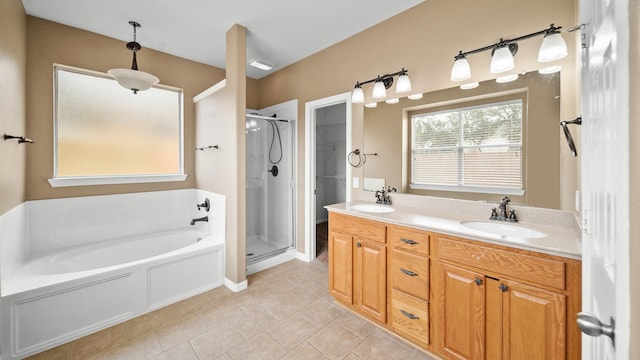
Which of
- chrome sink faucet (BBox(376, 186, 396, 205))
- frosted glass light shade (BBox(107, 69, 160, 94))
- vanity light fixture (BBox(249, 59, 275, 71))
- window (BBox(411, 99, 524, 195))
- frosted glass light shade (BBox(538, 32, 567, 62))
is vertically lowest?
chrome sink faucet (BBox(376, 186, 396, 205))

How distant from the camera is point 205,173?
128 inches

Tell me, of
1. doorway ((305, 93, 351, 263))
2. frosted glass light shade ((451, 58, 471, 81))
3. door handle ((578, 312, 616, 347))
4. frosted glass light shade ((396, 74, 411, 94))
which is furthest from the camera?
doorway ((305, 93, 351, 263))

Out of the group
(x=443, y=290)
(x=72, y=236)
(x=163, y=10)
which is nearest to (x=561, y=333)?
(x=443, y=290)

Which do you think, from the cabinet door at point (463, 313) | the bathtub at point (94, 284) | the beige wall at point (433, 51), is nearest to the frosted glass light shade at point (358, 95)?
the beige wall at point (433, 51)

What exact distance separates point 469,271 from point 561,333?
43 cm

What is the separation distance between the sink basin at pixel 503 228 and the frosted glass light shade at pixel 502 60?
106 cm

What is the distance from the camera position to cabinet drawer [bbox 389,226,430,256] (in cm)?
163

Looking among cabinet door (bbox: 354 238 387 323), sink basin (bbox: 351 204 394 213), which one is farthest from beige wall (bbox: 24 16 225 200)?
cabinet door (bbox: 354 238 387 323)

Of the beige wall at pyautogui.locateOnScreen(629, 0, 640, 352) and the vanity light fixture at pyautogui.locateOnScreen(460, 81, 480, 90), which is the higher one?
the vanity light fixture at pyautogui.locateOnScreen(460, 81, 480, 90)

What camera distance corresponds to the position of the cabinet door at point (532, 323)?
117 centimetres

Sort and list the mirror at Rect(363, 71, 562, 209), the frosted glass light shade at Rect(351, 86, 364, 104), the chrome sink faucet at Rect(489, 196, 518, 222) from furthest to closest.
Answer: the frosted glass light shade at Rect(351, 86, 364, 104), the chrome sink faucet at Rect(489, 196, 518, 222), the mirror at Rect(363, 71, 562, 209)

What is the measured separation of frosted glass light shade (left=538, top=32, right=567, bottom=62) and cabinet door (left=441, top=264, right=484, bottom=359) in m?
1.40

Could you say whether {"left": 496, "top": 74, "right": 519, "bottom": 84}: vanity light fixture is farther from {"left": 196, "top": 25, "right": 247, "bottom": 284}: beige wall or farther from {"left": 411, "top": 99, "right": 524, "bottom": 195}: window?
{"left": 196, "top": 25, "right": 247, "bottom": 284}: beige wall

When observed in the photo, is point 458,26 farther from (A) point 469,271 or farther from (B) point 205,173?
(B) point 205,173
